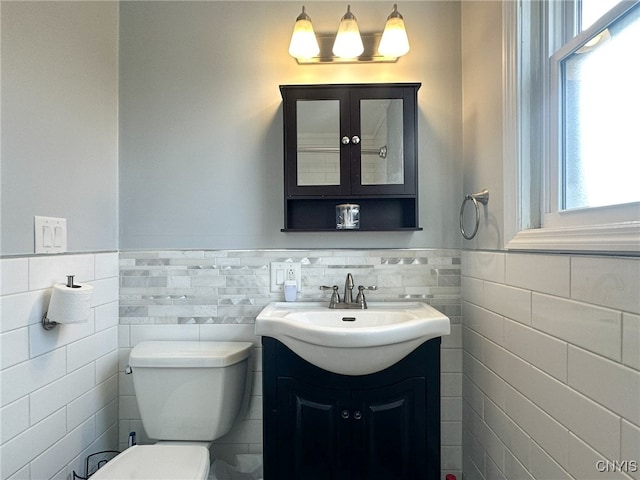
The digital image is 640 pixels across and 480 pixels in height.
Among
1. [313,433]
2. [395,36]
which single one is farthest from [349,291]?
[395,36]

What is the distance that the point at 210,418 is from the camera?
1.36 m

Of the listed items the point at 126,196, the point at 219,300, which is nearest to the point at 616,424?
the point at 219,300

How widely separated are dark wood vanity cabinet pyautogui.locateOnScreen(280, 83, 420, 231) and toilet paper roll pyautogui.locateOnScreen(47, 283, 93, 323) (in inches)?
30.6

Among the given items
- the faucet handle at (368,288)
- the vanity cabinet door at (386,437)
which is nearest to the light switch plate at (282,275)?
the faucet handle at (368,288)

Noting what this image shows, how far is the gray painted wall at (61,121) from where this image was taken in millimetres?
1029

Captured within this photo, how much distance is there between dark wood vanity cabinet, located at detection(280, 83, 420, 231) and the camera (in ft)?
4.86

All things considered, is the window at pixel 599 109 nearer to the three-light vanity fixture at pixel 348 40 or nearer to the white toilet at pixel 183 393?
the three-light vanity fixture at pixel 348 40

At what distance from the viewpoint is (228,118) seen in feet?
5.22

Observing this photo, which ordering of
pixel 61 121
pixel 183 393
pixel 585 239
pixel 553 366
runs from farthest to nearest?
pixel 183 393 → pixel 61 121 → pixel 553 366 → pixel 585 239

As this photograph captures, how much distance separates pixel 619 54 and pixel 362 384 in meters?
A: 1.19

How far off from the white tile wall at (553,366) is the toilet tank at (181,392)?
100cm

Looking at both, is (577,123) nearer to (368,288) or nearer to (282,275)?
(368,288)

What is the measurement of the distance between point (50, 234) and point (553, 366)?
156 centimetres

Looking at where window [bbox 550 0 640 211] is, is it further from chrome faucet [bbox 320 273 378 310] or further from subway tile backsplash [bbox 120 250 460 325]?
chrome faucet [bbox 320 273 378 310]
